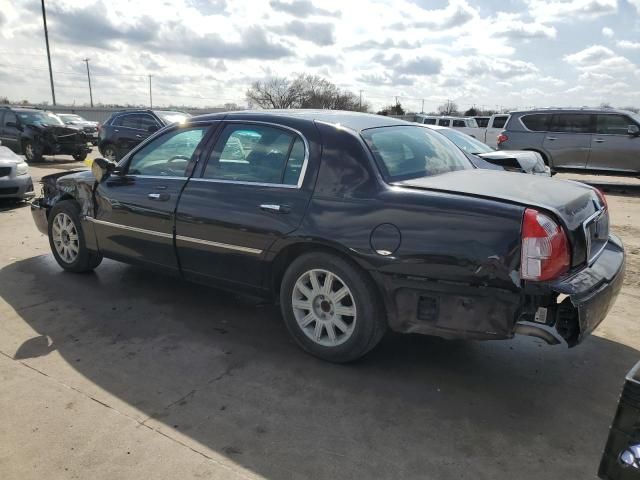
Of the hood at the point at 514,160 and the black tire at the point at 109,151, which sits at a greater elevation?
the hood at the point at 514,160

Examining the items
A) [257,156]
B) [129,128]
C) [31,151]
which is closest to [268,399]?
[257,156]

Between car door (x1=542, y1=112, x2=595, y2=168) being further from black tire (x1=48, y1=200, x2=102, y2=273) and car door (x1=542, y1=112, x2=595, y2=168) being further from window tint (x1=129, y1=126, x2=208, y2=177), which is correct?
black tire (x1=48, y1=200, x2=102, y2=273)

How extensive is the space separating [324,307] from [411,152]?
128cm

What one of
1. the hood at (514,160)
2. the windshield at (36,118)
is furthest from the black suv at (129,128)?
the hood at (514,160)

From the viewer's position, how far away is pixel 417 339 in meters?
3.94

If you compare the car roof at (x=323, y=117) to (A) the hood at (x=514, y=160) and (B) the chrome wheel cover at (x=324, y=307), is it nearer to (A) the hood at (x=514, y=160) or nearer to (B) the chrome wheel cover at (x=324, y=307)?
(B) the chrome wheel cover at (x=324, y=307)

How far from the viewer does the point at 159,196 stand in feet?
14.0

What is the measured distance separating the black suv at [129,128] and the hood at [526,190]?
12.0 meters

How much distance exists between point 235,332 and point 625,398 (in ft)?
9.45

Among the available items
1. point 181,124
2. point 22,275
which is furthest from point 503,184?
point 22,275

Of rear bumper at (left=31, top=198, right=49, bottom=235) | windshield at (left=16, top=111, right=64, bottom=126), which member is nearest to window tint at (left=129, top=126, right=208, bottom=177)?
rear bumper at (left=31, top=198, right=49, bottom=235)

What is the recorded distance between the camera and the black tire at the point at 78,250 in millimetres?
5113

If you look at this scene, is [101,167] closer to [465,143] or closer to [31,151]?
[465,143]

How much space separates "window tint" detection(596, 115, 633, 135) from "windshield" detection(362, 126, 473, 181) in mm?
10025
